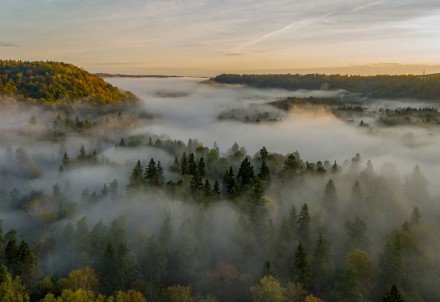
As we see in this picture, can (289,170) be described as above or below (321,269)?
above

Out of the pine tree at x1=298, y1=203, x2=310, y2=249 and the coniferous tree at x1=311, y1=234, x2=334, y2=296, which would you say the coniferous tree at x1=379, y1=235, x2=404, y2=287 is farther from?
the pine tree at x1=298, y1=203, x2=310, y2=249

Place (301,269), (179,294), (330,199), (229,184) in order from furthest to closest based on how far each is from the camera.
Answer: (229,184), (330,199), (301,269), (179,294)

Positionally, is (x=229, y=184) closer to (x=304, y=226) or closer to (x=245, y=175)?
(x=245, y=175)

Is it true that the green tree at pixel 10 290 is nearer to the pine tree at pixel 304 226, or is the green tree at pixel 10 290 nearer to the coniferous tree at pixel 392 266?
the pine tree at pixel 304 226

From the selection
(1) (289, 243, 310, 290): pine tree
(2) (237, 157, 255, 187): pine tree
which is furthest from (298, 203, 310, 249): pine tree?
(2) (237, 157, 255, 187): pine tree

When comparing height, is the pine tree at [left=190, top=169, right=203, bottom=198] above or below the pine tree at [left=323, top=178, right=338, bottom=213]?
above

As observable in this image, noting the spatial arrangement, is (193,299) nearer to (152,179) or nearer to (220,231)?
(220,231)

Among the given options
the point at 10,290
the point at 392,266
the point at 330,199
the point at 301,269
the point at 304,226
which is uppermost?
the point at 330,199

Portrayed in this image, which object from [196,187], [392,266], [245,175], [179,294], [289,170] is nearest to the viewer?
[179,294]

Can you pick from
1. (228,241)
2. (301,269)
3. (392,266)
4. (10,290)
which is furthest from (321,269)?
(10,290)

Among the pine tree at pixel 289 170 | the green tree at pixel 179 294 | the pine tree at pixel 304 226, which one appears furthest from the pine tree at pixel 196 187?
the green tree at pixel 179 294

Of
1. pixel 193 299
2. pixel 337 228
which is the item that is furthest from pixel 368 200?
pixel 193 299

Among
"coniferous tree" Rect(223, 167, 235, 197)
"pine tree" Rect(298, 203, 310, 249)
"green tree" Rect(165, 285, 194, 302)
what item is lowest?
"green tree" Rect(165, 285, 194, 302)
